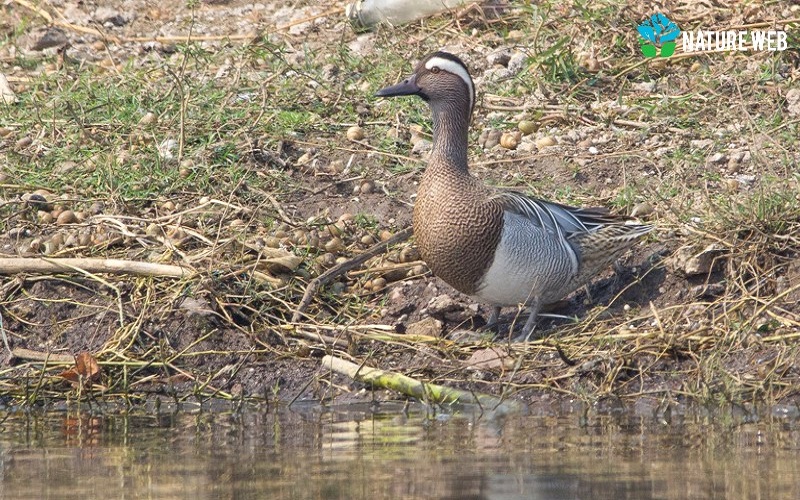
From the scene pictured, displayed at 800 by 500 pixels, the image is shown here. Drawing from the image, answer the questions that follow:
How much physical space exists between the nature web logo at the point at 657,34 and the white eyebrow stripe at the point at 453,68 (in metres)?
2.44

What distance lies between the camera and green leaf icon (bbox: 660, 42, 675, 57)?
9.26 m

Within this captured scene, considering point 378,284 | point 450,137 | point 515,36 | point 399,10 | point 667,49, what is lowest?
point 378,284

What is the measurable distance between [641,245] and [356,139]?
2.10m

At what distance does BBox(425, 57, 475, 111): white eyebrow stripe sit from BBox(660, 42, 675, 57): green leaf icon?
97.3 inches

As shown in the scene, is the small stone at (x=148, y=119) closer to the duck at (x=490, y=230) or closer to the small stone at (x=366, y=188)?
the small stone at (x=366, y=188)

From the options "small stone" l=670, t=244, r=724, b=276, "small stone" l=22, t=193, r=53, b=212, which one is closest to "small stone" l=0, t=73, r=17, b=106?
"small stone" l=22, t=193, r=53, b=212

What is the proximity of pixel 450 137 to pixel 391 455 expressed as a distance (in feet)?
7.79

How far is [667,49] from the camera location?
929 cm

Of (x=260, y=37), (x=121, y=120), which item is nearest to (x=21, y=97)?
(x=121, y=120)

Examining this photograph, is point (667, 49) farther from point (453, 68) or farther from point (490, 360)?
point (490, 360)

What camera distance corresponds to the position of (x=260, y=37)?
10.0 m

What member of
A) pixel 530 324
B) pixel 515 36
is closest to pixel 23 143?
pixel 515 36

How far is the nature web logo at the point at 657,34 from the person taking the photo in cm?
930

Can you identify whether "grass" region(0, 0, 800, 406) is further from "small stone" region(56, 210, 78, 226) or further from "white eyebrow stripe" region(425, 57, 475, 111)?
"white eyebrow stripe" region(425, 57, 475, 111)
